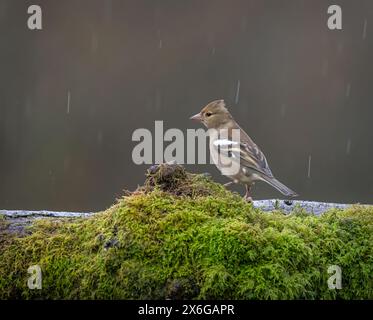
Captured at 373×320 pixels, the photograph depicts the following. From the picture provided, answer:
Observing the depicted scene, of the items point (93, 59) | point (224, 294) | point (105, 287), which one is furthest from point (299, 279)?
point (93, 59)

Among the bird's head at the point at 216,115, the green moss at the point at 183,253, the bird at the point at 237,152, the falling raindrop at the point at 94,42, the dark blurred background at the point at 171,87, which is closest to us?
the green moss at the point at 183,253

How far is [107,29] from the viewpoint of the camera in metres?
12.2

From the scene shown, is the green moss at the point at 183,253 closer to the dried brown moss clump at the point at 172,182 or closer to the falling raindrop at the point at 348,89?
the dried brown moss clump at the point at 172,182

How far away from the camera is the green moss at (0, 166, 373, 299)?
294 centimetres

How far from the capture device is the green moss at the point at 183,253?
9.63 ft

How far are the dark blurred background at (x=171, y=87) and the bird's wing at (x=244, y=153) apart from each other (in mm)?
5421

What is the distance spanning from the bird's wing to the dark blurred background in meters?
5.42

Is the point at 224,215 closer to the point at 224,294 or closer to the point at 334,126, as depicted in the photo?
the point at 224,294

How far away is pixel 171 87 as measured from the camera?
11938 millimetres

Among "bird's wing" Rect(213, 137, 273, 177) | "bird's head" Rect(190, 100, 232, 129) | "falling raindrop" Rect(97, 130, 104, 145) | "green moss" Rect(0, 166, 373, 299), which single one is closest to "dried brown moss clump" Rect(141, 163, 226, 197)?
"green moss" Rect(0, 166, 373, 299)

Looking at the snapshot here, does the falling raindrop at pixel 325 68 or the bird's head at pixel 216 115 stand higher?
the falling raindrop at pixel 325 68

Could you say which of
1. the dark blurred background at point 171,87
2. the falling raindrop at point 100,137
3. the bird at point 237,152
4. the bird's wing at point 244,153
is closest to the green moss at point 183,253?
the bird at point 237,152

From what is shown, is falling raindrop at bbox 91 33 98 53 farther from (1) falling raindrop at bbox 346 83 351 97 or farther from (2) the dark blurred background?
(1) falling raindrop at bbox 346 83 351 97
